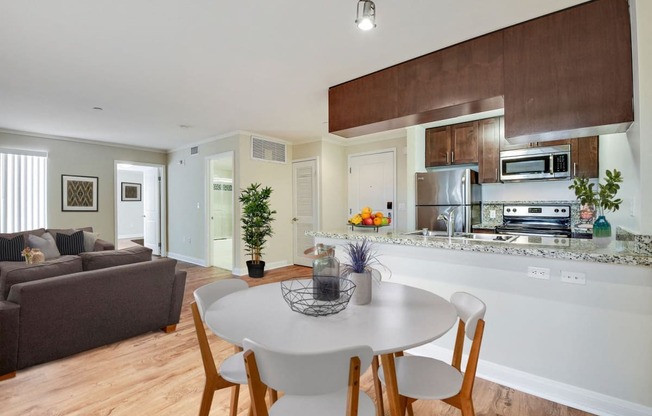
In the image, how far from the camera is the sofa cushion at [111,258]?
2621 millimetres

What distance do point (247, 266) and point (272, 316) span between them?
163 inches

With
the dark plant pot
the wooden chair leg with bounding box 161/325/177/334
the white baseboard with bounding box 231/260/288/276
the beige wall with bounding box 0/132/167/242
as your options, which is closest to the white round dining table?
the wooden chair leg with bounding box 161/325/177/334

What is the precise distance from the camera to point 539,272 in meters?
1.98

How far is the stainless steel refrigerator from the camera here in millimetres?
3977

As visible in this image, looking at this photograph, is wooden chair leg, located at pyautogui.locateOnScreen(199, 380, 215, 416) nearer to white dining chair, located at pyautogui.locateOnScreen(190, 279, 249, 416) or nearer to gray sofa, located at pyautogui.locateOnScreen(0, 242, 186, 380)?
white dining chair, located at pyautogui.locateOnScreen(190, 279, 249, 416)

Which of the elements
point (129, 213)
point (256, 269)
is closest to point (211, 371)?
point (256, 269)

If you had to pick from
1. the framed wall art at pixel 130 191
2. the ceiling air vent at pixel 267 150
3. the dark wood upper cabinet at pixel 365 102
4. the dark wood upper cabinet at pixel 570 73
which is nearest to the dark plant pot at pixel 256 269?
the ceiling air vent at pixel 267 150

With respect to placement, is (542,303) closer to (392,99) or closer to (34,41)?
(392,99)

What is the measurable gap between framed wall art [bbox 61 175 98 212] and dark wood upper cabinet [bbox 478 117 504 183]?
6.73 metres

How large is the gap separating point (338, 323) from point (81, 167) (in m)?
6.68

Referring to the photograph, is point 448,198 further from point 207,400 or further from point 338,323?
point 207,400

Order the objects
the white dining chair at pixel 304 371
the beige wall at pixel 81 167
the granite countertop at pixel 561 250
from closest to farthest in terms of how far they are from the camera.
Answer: the white dining chair at pixel 304 371 < the granite countertop at pixel 561 250 < the beige wall at pixel 81 167

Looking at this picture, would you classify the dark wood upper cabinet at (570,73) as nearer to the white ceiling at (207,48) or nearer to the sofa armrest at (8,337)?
the white ceiling at (207,48)

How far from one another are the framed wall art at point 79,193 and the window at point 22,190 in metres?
0.27
